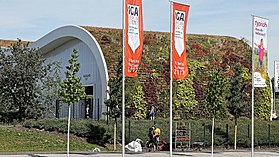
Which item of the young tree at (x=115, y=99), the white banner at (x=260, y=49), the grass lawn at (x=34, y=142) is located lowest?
the grass lawn at (x=34, y=142)

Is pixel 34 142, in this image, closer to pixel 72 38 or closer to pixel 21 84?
pixel 21 84

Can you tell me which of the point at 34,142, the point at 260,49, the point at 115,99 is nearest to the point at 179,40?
the point at 260,49

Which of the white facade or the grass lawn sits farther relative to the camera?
the white facade

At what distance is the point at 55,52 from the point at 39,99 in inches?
518

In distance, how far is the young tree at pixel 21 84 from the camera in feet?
131

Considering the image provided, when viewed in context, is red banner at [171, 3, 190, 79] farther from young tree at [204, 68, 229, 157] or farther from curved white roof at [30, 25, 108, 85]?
curved white roof at [30, 25, 108, 85]

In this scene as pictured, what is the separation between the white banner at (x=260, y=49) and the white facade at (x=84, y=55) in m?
13.7

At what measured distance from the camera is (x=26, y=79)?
40.0 m

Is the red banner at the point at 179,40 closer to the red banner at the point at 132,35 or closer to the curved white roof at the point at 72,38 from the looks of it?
the red banner at the point at 132,35

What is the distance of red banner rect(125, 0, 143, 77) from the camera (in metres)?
23.7

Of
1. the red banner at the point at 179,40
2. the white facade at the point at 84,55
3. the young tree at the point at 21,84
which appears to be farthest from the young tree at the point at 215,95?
the young tree at the point at 21,84

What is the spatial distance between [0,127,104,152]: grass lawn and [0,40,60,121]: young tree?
6431 millimetres

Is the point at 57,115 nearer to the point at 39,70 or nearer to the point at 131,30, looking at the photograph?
the point at 39,70

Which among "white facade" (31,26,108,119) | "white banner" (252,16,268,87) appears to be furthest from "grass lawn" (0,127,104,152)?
"white banner" (252,16,268,87)
